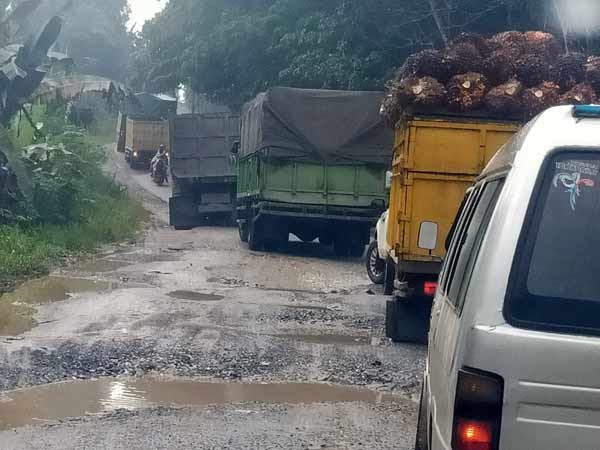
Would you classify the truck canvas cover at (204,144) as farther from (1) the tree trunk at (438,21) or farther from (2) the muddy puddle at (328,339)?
(2) the muddy puddle at (328,339)

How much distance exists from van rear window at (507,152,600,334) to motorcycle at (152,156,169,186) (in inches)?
1366

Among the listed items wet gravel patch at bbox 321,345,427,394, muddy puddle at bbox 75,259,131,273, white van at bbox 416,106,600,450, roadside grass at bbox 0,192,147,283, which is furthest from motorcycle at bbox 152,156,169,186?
white van at bbox 416,106,600,450

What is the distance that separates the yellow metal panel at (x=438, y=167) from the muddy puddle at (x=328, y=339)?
43.0 inches

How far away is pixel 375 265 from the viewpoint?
1432cm

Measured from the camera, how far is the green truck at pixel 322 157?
1753 cm

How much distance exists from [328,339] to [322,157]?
7.96 m

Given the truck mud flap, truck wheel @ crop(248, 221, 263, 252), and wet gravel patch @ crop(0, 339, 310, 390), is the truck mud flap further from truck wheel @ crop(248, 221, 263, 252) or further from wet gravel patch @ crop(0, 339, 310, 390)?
wet gravel patch @ crop(0, 339, 310, 390)

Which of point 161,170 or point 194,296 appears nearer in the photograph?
point 194,296

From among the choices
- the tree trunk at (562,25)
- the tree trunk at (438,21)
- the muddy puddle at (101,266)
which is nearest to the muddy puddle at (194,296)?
the muddy puddle at (101,266)

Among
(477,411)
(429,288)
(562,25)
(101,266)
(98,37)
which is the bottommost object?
(101,266)

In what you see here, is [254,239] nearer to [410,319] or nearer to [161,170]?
[410,319]

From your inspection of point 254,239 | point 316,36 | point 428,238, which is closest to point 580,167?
point 428,238

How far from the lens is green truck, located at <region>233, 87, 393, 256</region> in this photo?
57.5ft

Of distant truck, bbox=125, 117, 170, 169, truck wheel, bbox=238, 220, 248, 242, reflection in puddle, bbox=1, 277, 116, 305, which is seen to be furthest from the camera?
distant truck, bbox=125, 117, 170, 169
